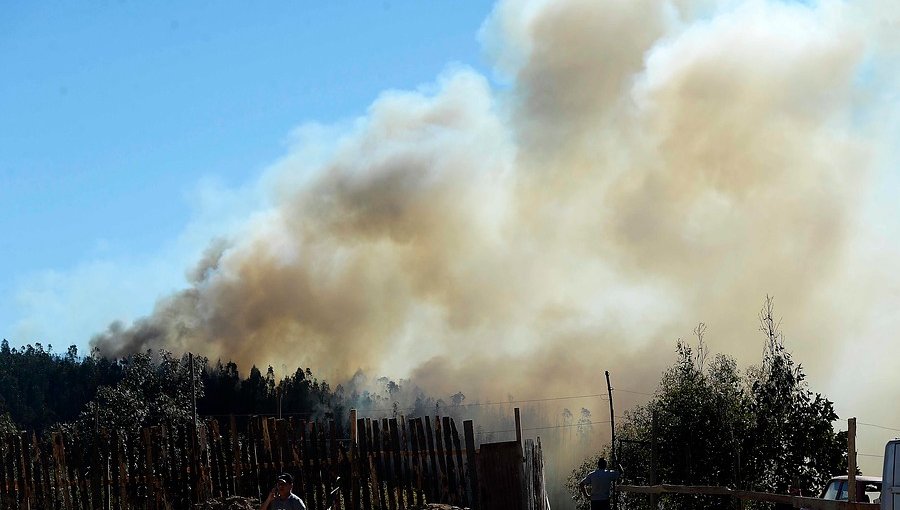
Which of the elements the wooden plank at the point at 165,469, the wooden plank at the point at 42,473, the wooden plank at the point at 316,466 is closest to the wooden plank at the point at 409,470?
the wooden plank at the point at 316,466

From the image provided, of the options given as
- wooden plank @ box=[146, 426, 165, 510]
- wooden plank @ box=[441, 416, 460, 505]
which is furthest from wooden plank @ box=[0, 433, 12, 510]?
wooden plank @ box=[441, 416, 460, 505]

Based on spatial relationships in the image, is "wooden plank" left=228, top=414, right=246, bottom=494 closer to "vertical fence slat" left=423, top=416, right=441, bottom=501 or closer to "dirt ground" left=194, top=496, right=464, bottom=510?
"dirt ground" left=194, top=496, right=464, bottom=510

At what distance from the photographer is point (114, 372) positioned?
121 metres

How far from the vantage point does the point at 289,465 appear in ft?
63.1

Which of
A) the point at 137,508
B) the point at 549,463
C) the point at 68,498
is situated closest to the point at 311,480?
the point at 137,508

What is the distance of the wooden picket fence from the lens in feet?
62.5

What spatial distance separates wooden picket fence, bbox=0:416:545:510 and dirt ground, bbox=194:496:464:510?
0.45 meters

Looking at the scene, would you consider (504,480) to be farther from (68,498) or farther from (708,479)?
(708,479)

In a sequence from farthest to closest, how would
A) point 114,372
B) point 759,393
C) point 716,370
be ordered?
A: point 114,372, point 716,370, point 759,393

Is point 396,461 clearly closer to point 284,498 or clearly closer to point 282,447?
point 282,447

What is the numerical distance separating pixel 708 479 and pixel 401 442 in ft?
66.8

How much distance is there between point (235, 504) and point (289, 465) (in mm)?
1196

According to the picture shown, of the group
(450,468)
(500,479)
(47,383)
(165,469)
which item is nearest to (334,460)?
(450,468)

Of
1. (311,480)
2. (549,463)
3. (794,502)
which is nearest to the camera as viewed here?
(794,502)
